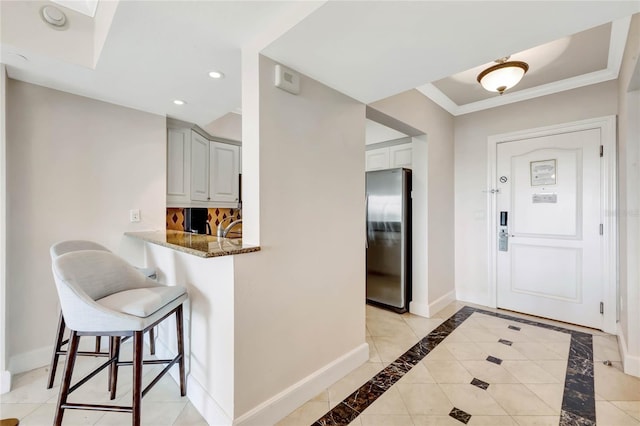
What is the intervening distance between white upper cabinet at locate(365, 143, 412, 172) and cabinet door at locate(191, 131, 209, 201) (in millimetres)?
2235

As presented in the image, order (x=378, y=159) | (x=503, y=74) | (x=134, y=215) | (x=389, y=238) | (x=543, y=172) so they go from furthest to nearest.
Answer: (x=378, y=159)
(x=389, y=238)
(x=543, y=172)
(x=134, y=215)
(x=503, y=74)

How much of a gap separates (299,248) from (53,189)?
204cm

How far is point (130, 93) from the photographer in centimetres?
227

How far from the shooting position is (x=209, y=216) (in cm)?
351

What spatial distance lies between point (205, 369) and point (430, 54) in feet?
7.42

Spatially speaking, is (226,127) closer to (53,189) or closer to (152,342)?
(53,189)

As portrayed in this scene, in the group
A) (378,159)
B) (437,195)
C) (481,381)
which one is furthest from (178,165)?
(481,381)

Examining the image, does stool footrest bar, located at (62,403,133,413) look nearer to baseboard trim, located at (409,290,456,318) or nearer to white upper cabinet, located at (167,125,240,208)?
white upper cabinet, located at (167,125,240,208)

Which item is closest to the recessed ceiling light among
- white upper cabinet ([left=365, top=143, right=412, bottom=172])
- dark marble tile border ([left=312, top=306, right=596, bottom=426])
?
dark marble tile border ([left=312, top=306, right=596, bottom=426])

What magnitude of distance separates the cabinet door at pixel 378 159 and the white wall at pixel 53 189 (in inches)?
112

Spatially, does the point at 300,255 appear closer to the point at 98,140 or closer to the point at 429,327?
the point at 429,327

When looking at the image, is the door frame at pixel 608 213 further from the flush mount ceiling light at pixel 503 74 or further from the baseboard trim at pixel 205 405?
the baseboard trim at pixel 205 405

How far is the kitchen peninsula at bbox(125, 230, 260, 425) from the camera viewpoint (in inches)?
56.9

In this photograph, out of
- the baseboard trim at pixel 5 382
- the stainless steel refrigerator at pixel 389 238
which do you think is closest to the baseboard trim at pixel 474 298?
the stainless steel refrigerator at pixel 389 238
